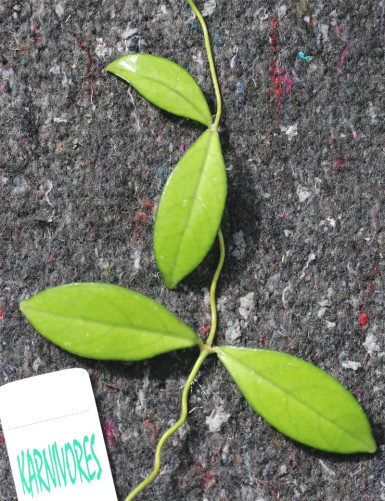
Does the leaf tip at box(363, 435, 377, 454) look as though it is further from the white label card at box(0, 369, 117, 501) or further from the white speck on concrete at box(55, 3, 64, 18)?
the white speck on concrete at box(55, 3, 64, 18)

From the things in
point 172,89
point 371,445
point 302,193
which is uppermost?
point 172,89

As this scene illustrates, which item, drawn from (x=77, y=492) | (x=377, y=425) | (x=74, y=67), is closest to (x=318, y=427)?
(x=377, y=425)

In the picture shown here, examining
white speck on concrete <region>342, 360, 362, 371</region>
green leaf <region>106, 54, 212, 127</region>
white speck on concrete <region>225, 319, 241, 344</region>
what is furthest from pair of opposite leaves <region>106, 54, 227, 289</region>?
white speck on concrete <region>342, 360, 362, 371</region>

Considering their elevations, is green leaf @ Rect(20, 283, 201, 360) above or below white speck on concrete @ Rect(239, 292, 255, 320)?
above

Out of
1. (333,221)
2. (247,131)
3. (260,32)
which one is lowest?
(333,221)

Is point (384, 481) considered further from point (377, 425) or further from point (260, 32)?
point (260, 32)

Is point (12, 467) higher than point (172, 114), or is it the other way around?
point (172, 114)

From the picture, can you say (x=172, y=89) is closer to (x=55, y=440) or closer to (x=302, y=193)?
(x=302, y=193)

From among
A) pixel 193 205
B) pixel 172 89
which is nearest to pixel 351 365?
pixel 193 205
